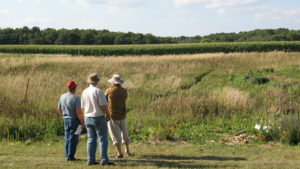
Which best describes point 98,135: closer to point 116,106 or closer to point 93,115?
point 93,115

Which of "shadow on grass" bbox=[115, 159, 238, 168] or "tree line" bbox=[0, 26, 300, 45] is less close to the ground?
"tree line" bbox=[0, 26, 300, 45]

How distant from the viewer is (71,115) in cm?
713

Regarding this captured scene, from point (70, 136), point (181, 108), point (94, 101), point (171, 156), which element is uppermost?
point (94, 101)

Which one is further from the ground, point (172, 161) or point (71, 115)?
point (71, 115)

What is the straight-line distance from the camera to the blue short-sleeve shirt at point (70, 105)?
705 centimetres

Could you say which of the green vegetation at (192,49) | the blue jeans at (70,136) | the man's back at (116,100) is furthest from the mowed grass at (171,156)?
the green vegetation at (192,49)

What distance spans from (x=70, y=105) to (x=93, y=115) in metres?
0.66

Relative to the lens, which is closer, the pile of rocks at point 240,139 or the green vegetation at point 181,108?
the pile of rocks at point 240,139

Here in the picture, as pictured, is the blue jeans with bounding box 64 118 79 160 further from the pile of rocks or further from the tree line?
the tree line

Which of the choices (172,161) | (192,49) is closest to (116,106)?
(172,161)

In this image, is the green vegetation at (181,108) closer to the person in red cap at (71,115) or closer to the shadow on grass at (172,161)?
the shadow on grass at (172,161)

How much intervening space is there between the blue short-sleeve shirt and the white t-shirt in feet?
1.04

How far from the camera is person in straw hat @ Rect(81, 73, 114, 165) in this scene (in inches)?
265

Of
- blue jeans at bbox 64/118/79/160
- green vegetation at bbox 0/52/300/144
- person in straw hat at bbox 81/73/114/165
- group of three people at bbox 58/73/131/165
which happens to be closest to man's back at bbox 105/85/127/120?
group of three people at bbox 58/73/131/165
